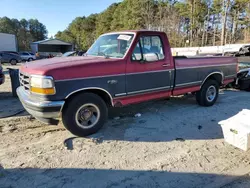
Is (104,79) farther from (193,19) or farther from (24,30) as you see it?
(24,30)

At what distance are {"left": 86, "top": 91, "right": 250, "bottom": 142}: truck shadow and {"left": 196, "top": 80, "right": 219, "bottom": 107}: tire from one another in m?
0.17

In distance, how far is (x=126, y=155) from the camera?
3607 millimetres

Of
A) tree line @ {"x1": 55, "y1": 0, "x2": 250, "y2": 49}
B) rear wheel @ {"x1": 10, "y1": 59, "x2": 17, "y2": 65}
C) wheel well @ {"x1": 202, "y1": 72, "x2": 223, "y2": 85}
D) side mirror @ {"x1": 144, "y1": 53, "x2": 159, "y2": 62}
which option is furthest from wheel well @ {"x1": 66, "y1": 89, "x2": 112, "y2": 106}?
tree line @ {"x1": 55, "y1": 0, "x2": 250, "y2": 49}

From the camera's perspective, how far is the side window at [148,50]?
4.62 meters

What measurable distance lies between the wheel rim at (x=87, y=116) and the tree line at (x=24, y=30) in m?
74.4

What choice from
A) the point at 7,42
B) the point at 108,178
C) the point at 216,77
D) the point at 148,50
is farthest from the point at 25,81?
the point at 7,42

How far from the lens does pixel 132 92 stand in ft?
15.1

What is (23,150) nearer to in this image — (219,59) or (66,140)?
(66,140)

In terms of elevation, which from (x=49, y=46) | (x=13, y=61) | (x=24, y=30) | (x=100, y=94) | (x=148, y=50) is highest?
(x=24, y=30)

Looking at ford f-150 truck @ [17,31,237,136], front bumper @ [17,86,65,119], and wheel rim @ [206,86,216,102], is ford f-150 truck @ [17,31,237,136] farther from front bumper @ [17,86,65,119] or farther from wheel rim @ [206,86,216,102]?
wheel rim @ [206,86,216,102]

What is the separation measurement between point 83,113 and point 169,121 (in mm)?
2073

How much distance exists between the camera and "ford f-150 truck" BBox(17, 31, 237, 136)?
3.74 meters

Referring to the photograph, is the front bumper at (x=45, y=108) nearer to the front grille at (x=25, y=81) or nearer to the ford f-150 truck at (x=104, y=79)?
the ford f-150 truck at (x=104, y=79)

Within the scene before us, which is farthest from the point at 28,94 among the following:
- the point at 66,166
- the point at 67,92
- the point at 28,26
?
the point at 28,26
